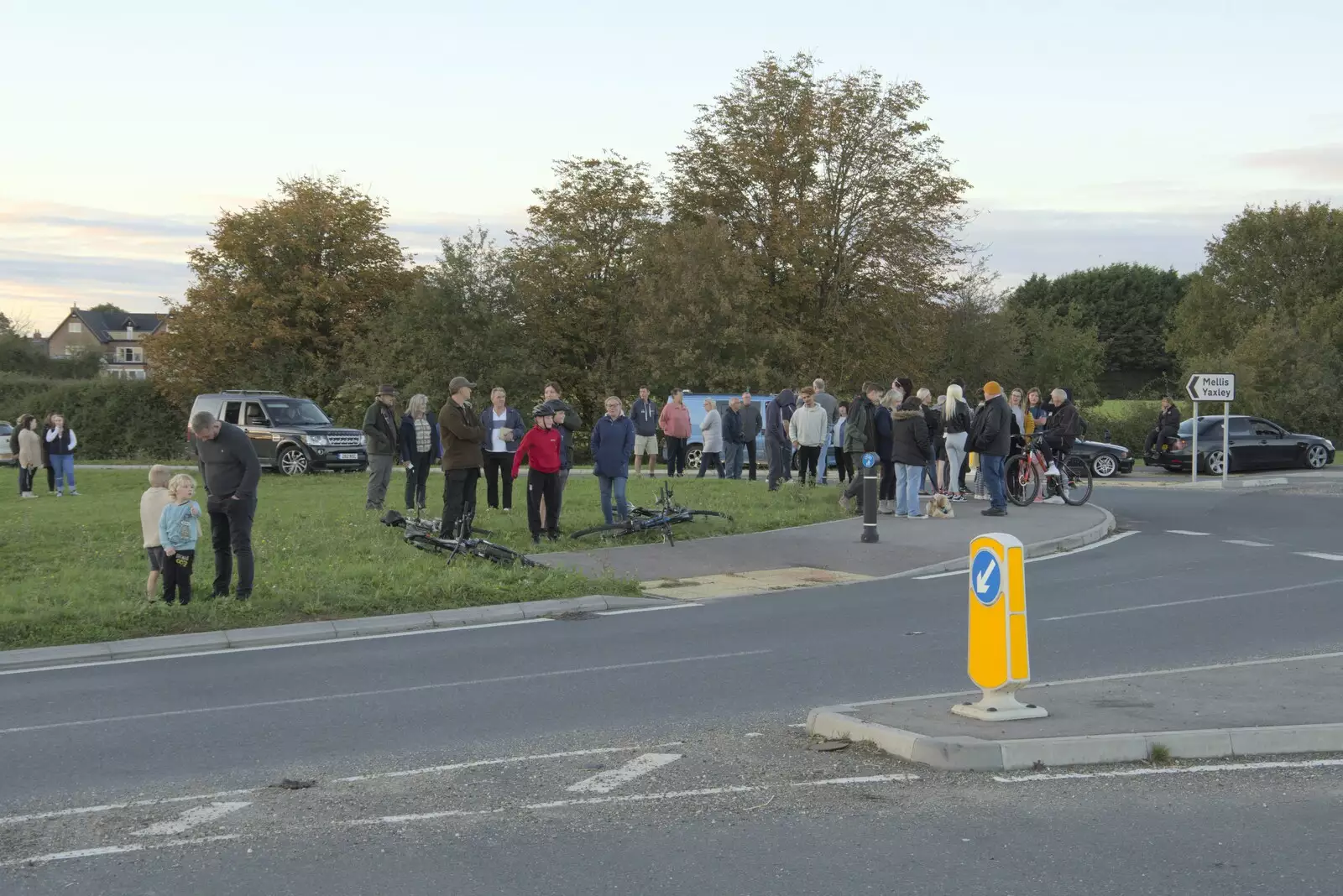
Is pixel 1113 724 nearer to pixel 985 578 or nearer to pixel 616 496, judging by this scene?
pixel 985 578

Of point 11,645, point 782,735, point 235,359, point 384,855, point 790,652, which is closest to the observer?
point 384,855

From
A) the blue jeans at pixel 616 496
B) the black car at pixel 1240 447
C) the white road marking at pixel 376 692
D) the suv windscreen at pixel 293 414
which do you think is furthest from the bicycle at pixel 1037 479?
the suv windscreen at pixel 293 414

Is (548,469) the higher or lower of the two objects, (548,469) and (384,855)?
the higher

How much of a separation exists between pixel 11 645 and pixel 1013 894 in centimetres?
873

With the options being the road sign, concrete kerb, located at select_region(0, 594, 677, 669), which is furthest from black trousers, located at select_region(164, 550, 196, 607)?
the road sign

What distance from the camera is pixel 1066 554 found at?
16.2m

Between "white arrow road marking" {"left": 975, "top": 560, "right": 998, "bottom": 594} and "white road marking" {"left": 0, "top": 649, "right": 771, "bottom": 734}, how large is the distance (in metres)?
2.82

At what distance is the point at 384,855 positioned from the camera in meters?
5.25

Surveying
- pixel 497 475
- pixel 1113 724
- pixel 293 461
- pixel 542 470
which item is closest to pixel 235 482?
pixel 542 470

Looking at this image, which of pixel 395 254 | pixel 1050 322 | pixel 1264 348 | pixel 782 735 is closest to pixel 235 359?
pixel 395 254

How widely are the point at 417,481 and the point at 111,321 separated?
14697cm

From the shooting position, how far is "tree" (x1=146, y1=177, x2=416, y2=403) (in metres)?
51.9

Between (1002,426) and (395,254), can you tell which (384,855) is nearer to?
(1002,426)

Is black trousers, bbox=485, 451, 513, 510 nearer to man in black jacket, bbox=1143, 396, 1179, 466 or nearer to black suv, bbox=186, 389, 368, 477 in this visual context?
black suv, bbox=186, 389, 368, 477
